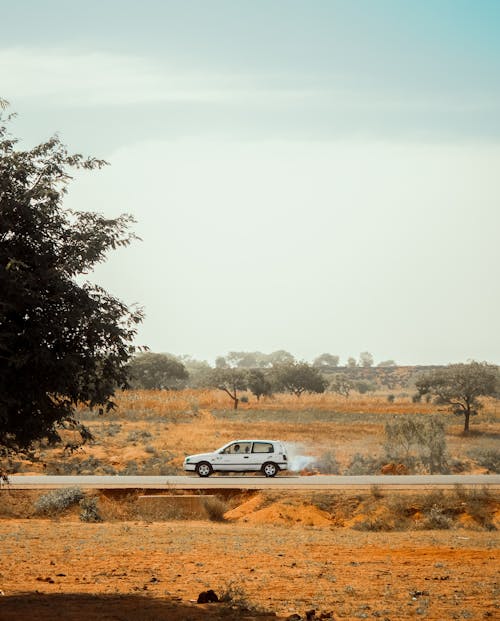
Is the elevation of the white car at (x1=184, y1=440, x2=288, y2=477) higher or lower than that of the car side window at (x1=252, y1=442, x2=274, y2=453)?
lower

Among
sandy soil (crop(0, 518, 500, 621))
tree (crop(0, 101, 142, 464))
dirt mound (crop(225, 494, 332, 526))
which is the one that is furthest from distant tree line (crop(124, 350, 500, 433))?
tree (crop(0, 101, 142, 464))

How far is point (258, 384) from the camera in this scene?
9562 cm

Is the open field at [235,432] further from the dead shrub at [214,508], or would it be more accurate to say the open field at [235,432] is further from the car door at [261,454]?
the dead shrub at [214,508]

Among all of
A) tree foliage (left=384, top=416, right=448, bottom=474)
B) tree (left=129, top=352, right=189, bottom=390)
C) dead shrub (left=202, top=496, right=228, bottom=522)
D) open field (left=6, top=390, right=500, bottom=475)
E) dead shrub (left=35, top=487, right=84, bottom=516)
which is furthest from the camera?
tree (left=129, top=352, right=189, bottom=390)

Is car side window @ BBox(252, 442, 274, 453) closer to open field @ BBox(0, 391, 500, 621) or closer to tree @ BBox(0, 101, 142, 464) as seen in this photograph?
open field @ BBox(0, 391, 500, 621)

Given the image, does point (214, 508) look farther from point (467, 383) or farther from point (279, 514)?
point (467, 383)

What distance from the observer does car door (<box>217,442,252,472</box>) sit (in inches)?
1377

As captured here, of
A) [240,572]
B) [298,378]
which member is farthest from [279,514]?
[298,378]

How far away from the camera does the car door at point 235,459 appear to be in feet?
115

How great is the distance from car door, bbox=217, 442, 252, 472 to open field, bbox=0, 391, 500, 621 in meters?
4.89

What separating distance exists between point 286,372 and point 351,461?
58.9m

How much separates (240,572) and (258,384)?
7731 centimetres

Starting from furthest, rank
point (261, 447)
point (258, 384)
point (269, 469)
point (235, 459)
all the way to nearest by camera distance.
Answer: point (258, 384), point (269, 469), point (261, 447), point (235, 459)

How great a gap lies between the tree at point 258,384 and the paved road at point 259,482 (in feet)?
193
